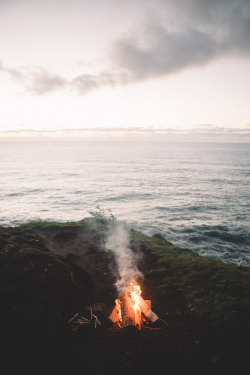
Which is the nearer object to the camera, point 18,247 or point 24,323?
point 24,323

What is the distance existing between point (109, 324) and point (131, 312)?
3.23 feet

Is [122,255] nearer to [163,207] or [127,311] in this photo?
[127,311]

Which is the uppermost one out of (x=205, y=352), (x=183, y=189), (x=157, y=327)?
(x=205, y=352)

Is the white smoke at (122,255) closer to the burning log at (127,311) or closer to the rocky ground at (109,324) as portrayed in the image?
the rocky ground at (109,324)

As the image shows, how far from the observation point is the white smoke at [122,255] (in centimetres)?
1159

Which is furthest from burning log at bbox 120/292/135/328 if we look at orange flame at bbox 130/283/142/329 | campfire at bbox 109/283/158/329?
orange flame at bbox 130/283/142/329

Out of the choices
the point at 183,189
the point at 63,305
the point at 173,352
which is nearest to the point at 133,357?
the point at 173,352

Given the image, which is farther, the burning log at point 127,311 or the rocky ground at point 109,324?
the burning log at point 127,311

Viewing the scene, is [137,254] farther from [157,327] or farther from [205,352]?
[205,352]

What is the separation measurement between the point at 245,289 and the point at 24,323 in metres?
9.16

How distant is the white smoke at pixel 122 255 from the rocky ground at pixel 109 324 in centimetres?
84

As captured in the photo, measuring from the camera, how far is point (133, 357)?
6.11 meters

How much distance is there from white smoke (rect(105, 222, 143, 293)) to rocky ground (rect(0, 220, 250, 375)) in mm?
841

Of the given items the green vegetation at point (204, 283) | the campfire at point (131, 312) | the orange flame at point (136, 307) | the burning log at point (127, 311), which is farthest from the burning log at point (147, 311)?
the green vegetation at point (204, 283)
